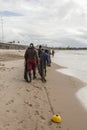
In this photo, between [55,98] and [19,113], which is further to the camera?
[55,98]

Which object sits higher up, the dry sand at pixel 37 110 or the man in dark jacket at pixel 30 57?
the man in dark jacket at pixel 30 57

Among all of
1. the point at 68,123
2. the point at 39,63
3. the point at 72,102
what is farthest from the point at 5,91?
the point at 39,63

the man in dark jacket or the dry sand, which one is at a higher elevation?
the man in dark jacket

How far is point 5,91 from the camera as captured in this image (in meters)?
10.6

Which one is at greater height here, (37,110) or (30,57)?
(30,57)

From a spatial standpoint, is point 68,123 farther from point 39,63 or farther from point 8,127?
point 39,63

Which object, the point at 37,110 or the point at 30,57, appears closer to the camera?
the point at 37,110

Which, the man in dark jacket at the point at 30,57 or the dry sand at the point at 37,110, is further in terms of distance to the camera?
the man in dark jacket at the point at 30,57

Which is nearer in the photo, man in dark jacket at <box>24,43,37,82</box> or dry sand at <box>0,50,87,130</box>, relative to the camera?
dry sand at <box>0,50,87,130</box>

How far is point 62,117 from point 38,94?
2.86 m

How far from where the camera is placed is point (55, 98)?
37.0 ft

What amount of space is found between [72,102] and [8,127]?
172 inches

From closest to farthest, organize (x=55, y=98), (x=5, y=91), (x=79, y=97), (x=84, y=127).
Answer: (x=84, y=127) → (x=5, y=91) → (x=55, y=98) → (x=79, y=97)

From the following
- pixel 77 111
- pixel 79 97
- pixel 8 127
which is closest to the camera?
pixel 8 127
